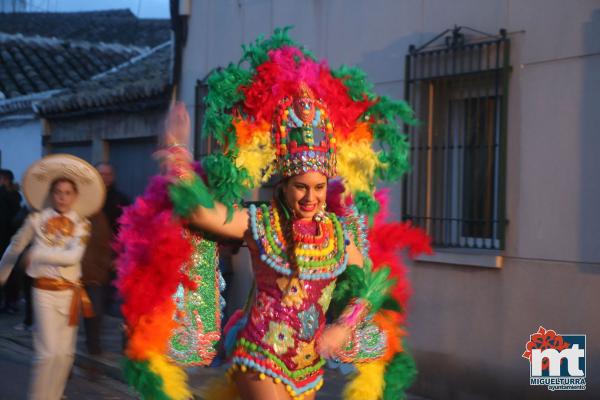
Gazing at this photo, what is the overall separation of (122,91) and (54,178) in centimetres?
685

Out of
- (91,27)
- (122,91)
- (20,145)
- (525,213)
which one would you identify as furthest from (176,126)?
(91,27)

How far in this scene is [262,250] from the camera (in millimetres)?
3955

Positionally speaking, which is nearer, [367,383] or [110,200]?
[367,383]

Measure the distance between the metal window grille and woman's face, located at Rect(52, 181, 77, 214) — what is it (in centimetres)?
325

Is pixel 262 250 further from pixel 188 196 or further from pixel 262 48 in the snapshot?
pixel 262 48

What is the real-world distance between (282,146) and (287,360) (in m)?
1.00

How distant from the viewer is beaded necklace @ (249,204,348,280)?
394 centimetres

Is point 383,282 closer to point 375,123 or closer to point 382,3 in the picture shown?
point 375,123

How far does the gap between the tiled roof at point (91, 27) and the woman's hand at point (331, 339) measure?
20.3m

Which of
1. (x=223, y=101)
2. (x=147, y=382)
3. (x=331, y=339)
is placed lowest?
Answer: (x=147, y=382)

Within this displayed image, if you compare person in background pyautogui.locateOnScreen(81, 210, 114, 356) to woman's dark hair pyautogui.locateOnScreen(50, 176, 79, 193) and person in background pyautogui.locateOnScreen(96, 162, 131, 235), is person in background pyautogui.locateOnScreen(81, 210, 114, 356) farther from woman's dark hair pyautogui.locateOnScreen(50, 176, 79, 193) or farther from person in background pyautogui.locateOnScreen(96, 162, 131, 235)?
woman's dark hair pyautogui.locateOnScreen(50, 176, 79, 193)

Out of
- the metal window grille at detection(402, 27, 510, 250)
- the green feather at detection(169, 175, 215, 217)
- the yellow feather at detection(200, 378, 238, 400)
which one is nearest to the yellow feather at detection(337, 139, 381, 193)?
the green feather at detection(169, 175, 215, 217)

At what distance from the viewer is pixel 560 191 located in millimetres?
6660

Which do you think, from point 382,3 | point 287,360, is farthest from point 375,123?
point 382,3
